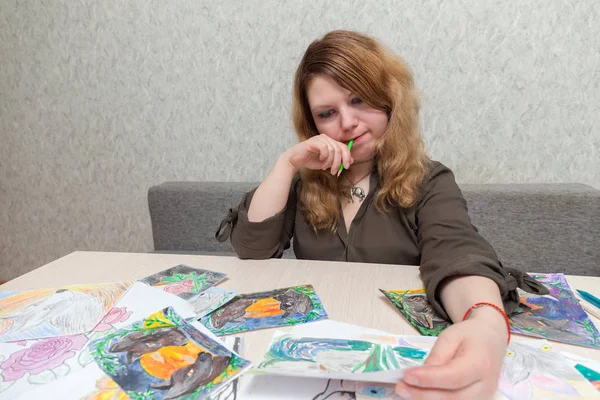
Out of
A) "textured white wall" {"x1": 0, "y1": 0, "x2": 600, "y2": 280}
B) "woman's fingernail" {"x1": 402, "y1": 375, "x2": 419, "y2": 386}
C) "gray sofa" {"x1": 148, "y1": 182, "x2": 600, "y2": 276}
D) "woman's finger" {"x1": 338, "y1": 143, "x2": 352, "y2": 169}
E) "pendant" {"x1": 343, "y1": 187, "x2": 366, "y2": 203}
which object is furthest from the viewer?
"textured white wall" {"x1": 0, "y1": 0, "x2": 600, "y2": 280}

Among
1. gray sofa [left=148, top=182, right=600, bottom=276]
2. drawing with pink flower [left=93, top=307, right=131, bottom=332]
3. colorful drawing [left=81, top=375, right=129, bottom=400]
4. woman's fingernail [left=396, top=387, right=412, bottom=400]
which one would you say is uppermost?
woman's fingernail [left=396, top=387, right=412, bottom=400]

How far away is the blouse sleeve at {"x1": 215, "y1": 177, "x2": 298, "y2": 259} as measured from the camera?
87 cm

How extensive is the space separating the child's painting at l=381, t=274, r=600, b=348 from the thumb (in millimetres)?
107

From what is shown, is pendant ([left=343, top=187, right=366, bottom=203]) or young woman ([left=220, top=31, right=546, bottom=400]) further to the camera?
pendant ([left=343, top=187, right=366, bottom=203])

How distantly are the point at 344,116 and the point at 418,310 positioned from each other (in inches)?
17.3

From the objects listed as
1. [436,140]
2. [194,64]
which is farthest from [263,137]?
[436,140]

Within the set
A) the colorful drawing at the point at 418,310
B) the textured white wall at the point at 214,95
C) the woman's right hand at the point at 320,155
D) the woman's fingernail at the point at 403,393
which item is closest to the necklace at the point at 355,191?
the woman's right hand at the point at 320,155

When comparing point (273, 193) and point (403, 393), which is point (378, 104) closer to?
point (273, 193)

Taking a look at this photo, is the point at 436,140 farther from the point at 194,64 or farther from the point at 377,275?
the point at 194,64

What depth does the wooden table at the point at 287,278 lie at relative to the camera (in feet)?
1.91

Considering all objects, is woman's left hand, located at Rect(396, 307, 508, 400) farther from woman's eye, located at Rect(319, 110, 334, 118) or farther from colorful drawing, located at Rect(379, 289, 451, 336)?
woman's eye, located at Rect(319, 110, 334, 118)

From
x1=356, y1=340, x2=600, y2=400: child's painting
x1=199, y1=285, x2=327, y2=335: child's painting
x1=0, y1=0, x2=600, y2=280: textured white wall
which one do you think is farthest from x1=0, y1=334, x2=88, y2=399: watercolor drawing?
x1=0, y1=0, x2=600, y2=280: textured white wall

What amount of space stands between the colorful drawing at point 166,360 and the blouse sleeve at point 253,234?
32cm

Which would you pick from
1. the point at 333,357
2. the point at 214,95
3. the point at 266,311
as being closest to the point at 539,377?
the point at 333,357
